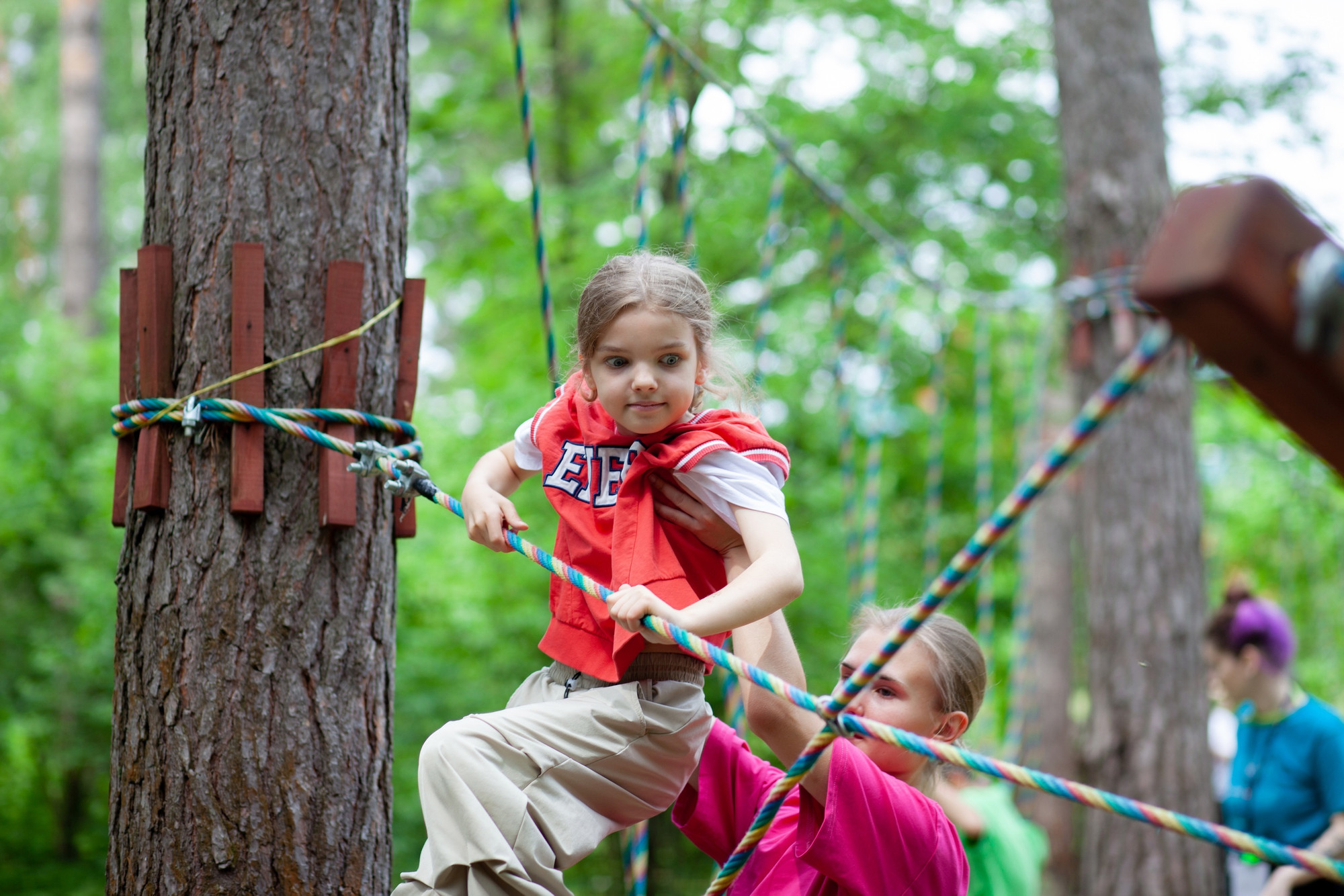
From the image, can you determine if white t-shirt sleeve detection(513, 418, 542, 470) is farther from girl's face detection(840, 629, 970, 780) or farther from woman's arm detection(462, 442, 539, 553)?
girl's face detection(840, 629, 970, 780)

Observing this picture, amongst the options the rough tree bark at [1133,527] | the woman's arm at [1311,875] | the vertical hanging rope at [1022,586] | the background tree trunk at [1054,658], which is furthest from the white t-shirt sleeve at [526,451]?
the background tree trunk at [1054,658]

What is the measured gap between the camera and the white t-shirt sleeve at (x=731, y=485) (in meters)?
1.26

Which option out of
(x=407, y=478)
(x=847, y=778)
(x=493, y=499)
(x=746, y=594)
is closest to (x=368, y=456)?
(x=407, y=478)

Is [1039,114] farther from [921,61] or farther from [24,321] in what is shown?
[24,321]

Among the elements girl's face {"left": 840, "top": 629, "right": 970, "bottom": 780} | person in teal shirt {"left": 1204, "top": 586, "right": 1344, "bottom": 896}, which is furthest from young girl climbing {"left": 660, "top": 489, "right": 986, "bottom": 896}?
person in teal shirt {"left": 1204, "top": 586, "right": 1344, "bottom": 896}

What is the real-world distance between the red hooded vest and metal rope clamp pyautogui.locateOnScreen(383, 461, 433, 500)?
0.15 meters

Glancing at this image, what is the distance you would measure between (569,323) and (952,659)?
348 cm

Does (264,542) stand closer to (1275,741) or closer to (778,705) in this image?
(778,705)

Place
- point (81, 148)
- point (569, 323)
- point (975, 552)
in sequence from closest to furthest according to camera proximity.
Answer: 1. point (975, 552)
2. point (569, 323)
3. point (81, 148)

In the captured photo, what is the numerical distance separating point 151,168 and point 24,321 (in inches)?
204

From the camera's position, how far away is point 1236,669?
300 centimetres

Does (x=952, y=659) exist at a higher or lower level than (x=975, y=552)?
lower

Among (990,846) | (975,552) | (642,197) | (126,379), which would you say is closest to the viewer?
(975,552)

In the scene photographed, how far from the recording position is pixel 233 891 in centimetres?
129
